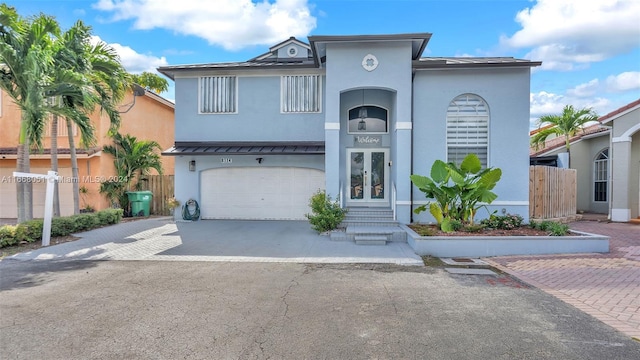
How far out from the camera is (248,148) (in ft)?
45.2

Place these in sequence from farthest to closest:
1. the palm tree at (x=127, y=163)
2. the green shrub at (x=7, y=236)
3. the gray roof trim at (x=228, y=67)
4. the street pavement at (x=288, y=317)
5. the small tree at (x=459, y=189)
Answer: the palm tree at (x=127, y=163) → the gray roof trim at (x=228, y=67) → the small tree at (x=459, y=189) → the green shrub at (x=7, y=236) → the street pavement at (x=288, y=317)

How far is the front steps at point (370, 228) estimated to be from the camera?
32.7 ft

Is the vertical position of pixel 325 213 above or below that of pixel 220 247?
above

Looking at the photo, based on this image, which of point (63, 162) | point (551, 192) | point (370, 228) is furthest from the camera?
point (63, 162)

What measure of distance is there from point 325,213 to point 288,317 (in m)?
6.28

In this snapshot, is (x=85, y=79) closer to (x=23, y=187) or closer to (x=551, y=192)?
(x=23, y=187)

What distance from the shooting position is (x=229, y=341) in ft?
13.5

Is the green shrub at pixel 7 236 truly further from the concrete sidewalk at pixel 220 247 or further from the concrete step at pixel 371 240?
the concrete step at pixel 371 240

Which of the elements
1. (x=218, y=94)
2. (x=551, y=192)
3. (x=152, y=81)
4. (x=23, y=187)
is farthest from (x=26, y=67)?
(x=152, y=81)

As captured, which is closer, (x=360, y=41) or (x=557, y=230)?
(x=557, y=230)

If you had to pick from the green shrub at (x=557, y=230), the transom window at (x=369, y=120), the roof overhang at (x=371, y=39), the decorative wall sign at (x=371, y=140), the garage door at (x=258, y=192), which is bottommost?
the green shrub at (x=557, y=230)

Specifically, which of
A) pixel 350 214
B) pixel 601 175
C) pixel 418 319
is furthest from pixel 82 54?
pixel 601 175

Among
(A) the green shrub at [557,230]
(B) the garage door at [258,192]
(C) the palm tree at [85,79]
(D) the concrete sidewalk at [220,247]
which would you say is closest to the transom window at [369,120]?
(B) the garage door at [258,192]

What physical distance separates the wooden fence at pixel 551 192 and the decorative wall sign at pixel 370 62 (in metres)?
7.05
